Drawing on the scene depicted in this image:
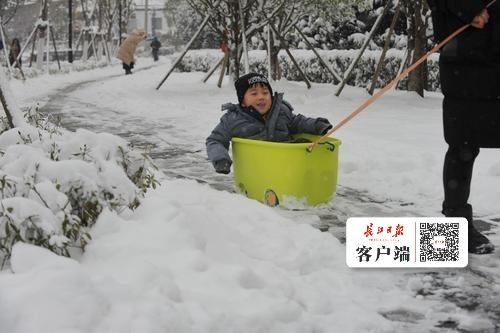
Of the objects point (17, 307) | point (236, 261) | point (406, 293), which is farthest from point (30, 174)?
point (406, 293)

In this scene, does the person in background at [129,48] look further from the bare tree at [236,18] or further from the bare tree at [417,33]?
the bare tree at [417,33]

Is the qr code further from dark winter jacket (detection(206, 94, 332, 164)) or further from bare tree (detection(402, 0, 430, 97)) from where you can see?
bare tree (detection(402, 0, 430, 97))

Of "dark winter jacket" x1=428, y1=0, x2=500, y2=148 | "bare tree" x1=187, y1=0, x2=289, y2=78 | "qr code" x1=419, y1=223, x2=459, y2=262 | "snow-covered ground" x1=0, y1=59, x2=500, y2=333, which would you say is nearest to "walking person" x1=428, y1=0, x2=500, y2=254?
"dark winter jacket" x1=428, y1=0, x2=500, y2=148

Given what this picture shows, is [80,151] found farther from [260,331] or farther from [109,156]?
[260,331]

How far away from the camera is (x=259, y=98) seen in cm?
407

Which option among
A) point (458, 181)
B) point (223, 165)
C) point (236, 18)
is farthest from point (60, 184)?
point (236, 18)

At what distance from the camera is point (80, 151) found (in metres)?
2.80

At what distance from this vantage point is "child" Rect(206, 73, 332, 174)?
4039 millimetres

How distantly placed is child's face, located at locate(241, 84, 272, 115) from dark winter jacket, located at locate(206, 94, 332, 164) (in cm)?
3

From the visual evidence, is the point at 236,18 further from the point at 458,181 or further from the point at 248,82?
the point at 458,181

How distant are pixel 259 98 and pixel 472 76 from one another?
5.21 feet

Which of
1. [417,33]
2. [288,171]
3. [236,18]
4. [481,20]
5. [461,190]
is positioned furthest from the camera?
[236,18]

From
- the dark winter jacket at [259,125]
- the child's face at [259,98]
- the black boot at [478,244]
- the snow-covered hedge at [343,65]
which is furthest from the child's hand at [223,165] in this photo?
the snow-covered hedge at [343,65]

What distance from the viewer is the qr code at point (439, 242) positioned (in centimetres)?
270
